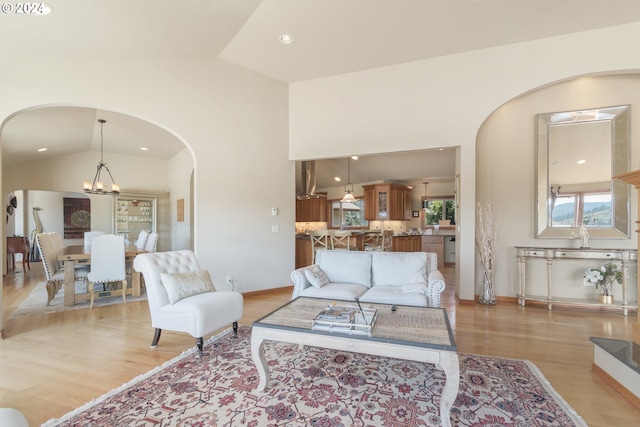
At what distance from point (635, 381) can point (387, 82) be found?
4.40 metres

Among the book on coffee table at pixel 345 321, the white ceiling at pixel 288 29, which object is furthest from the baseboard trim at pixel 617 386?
the white ceiling at pixel 288 29

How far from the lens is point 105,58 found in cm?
360

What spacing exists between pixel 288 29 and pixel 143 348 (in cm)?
398

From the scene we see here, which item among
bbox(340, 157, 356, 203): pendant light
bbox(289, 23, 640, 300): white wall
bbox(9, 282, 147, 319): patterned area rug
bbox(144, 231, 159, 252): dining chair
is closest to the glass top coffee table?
bbox(289, 23, 640, 300): white wall

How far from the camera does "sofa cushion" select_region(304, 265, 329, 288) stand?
3465 mm

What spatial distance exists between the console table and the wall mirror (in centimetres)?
30

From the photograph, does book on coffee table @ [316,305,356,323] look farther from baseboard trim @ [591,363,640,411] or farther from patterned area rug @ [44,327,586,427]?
baseboard trim @ [591,363,640,411]

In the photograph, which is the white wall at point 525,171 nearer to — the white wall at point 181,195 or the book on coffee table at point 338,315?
the book on coffee table at point 338,315

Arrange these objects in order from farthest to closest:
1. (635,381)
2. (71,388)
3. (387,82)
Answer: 1. (387,82)
2. (71,388)
3. (635,381)

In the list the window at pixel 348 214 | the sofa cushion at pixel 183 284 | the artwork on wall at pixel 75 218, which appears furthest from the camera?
the window at pixel 348 214

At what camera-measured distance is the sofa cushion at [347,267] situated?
3711 millimetres

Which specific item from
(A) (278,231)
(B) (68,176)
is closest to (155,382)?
(A) (278,231)

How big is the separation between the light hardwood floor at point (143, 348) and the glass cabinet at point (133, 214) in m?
3.54

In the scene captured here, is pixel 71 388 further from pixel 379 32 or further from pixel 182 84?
pixel 379 32
